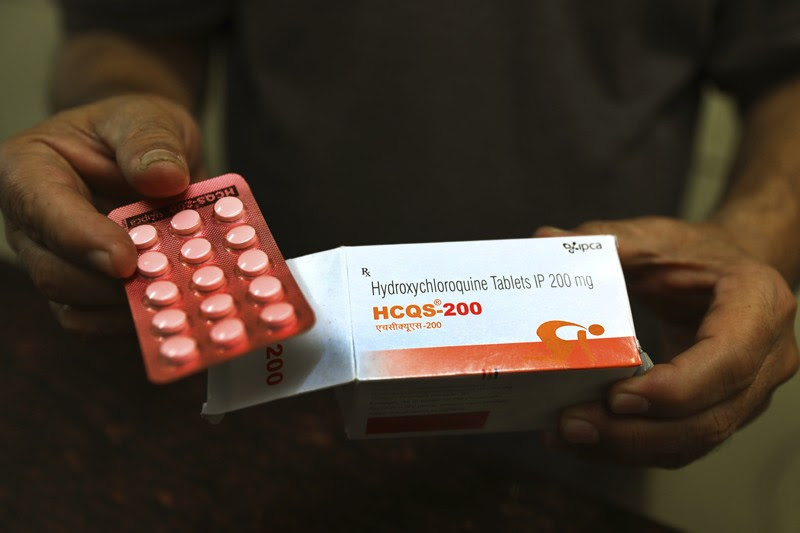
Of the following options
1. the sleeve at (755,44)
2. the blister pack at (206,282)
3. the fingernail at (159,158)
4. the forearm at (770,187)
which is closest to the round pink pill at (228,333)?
the blister pack at (206,282)

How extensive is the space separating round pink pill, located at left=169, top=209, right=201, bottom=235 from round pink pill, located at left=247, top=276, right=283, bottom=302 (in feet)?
0.18

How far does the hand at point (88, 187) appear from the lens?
351 millimetres

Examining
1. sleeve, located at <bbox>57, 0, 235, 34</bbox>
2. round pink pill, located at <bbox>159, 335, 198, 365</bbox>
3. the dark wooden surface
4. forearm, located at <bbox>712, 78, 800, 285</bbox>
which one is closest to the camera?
round pink pill, located at <bbox>159, 335, 198, 365</bbox>

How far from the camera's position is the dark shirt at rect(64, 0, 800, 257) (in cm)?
61

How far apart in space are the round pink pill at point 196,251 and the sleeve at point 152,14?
0.41 meters

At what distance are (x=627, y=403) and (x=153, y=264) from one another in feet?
0.85

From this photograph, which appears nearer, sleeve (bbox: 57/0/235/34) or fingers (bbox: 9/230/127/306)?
fingers (bbox: 9/230/127/306)

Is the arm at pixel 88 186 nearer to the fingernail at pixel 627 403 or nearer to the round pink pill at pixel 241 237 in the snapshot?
the round pink pill at pixel 241 237

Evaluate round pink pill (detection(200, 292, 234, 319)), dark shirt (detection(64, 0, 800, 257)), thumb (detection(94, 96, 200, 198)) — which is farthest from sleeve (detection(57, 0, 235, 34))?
round pink pill (detection(200, 292, 234, 319))

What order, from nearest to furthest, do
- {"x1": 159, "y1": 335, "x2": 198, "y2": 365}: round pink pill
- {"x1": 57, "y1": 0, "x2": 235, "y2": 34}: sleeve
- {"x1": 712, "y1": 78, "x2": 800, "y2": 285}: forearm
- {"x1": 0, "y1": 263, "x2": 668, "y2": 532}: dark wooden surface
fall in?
1. {"x1": 159, "y1": 335, "x2": 198, "y2": 365}: round pink pill
2. {"x1": 0, "y1": 263, "x2": 668, "y2": 532}: dark wooden surface
3. {"x1": 712, "y1": 78, "x2": 800, "y2": 285}: forearm
4. {"x1": 57, "y1": 0, "x2": 235, "y2": 34}: sleeve

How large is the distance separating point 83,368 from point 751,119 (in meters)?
0.65

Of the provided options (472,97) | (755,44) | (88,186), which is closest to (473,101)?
→ (472,97)

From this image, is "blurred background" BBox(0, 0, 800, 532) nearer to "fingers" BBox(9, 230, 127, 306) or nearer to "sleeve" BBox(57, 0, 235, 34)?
"fingers" BBox(9, 230, 127, 306)

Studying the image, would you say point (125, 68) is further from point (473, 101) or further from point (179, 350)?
point (179, 350)
